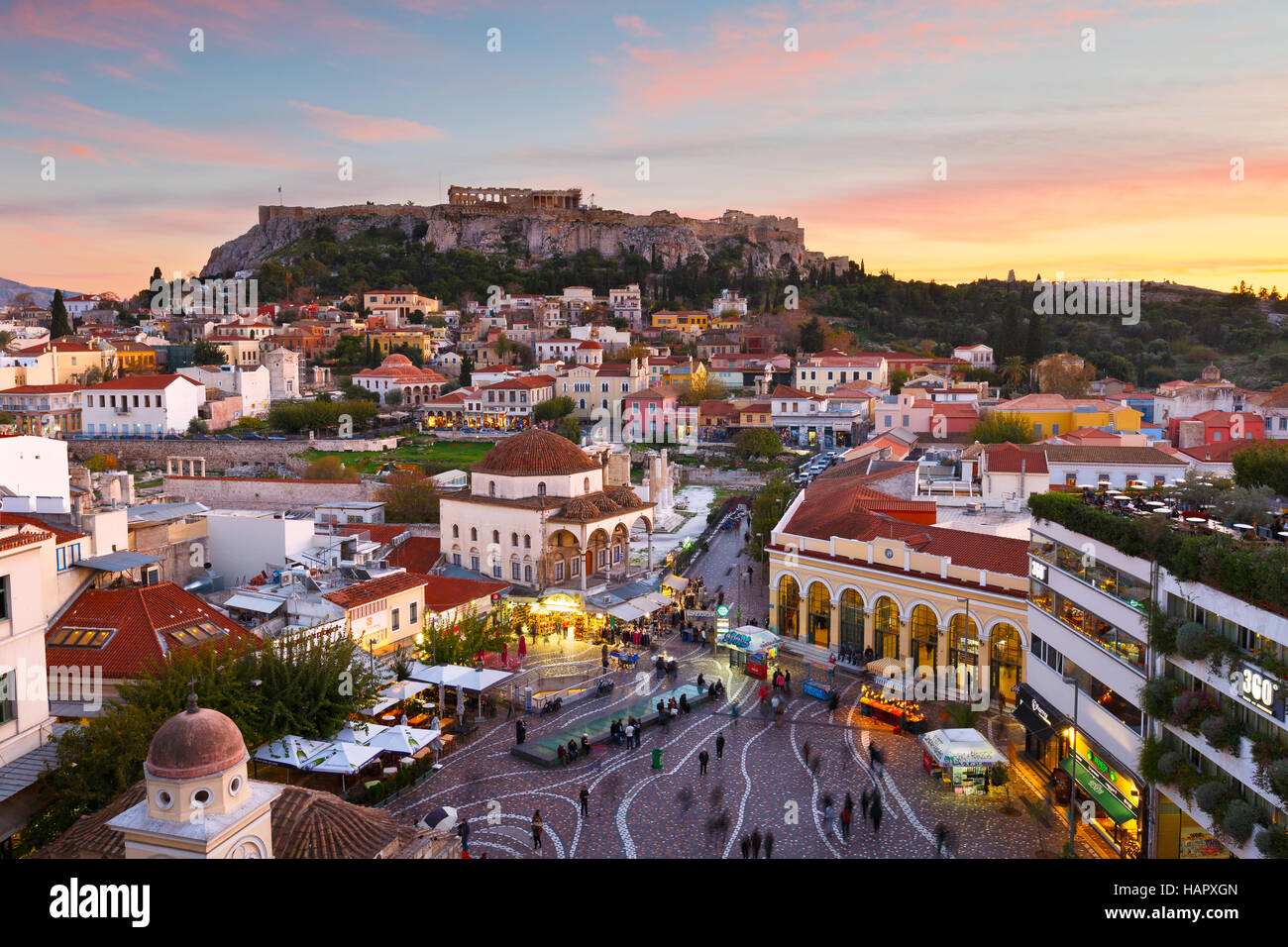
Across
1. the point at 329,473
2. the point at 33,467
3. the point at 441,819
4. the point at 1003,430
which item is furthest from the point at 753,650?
the point at 329,473

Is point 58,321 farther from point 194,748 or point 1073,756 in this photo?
point 194,748

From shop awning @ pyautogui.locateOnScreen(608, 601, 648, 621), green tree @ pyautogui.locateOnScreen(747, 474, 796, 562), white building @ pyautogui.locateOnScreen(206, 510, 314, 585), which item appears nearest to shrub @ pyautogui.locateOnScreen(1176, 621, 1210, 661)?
shop awning @ pyautogui.locateOnScreen(608, 601, 648, 621)

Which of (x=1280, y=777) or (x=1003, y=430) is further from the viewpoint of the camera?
(x=1003, y=430)

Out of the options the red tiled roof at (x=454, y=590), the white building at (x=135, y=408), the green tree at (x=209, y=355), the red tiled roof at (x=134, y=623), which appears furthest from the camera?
the green tree at (x=209, y=355)

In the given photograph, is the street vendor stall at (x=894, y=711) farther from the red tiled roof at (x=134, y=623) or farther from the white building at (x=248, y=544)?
the white building at (x=248, y=544)

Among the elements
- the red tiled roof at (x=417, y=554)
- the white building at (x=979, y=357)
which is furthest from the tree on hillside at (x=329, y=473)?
the white building at (x=979, y=357)

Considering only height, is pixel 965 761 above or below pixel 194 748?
below
